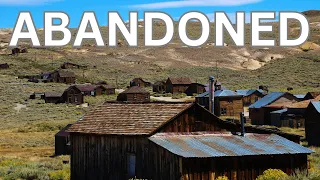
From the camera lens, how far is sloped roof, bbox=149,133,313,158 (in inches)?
671

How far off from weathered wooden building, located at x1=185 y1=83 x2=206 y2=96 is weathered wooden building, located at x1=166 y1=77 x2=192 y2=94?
1.60 metres

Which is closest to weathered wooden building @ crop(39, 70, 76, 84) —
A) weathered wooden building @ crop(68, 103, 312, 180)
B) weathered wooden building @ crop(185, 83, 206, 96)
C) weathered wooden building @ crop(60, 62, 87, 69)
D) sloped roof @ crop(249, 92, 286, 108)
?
weathered wooden building @ crop(60, 62, 87, 69)

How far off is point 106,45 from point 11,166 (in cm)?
13369

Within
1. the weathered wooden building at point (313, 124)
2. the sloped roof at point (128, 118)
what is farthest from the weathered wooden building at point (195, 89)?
the sloped roof at point (128, 118)

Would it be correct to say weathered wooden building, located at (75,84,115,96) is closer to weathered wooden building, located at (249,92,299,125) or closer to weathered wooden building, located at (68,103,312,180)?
weathered wooden building, located at (249,92,299,125)

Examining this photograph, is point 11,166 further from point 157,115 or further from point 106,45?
point 106,45

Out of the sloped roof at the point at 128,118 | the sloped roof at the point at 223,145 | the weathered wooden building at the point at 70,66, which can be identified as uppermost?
the weathered wooden building at the point at 70,66

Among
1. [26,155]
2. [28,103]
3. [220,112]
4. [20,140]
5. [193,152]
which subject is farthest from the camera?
[28,103]

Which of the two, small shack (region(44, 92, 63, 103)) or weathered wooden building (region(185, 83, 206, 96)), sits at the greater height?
weathered wooden building (region(185, 83, 206, 96))

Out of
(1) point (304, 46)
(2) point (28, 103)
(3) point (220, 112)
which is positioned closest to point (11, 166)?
(3) point (220, 112)

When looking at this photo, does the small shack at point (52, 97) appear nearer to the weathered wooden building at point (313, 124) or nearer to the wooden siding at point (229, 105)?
the wooden siding at point (229, 105)

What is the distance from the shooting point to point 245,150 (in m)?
17.6

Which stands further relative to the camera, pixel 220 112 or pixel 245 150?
pixel 220 112

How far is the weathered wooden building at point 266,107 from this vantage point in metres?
51.8
